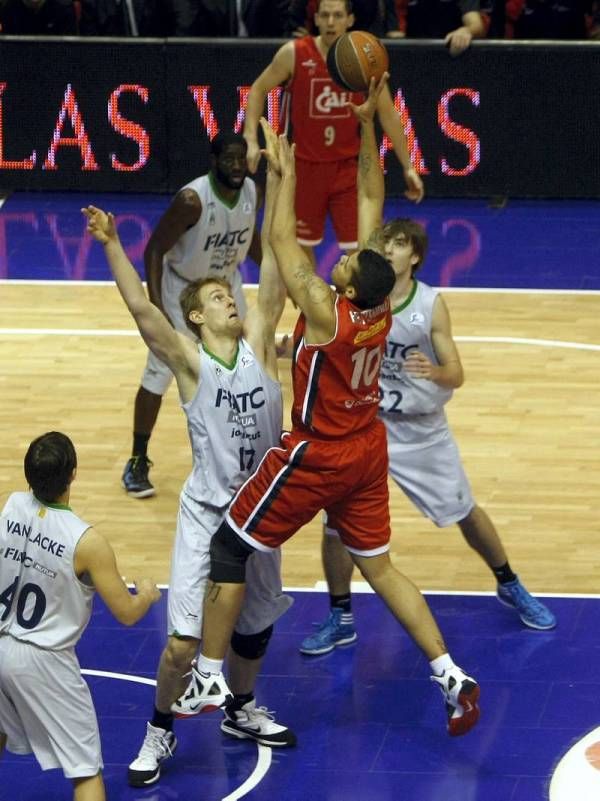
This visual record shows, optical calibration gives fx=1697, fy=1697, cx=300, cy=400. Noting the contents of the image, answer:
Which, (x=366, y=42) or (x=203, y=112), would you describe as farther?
(x=203, y=112)

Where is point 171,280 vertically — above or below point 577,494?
above

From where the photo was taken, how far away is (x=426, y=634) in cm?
694

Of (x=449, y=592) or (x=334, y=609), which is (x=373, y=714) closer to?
(x=334, y=609)

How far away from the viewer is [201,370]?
686cm

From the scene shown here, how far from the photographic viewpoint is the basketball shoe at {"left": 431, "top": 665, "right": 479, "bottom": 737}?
22.3 ft

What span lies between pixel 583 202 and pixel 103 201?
14.7ft

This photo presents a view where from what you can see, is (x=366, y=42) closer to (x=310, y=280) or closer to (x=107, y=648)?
(x=310, y=280)

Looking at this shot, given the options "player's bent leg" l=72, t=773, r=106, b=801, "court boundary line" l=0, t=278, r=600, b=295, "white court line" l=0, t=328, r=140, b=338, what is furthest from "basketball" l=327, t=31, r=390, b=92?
"court boundary line" l=0, t=278, r=600, b=295

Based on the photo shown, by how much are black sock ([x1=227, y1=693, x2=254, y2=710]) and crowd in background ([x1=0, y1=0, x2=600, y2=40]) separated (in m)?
9.50

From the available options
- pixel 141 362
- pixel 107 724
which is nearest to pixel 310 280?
pixel 107 724

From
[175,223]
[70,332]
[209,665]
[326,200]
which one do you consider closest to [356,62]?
[175,223]

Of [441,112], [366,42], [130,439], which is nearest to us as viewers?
[366,42]

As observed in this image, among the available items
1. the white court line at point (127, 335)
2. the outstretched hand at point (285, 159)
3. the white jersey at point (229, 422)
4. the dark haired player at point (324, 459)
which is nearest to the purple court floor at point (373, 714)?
the dark haired player at point (324, 459)

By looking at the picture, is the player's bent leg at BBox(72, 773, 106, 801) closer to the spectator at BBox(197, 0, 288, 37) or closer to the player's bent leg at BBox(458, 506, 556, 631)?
the player's bent leg at BBox(458, 506, 556, 631)
